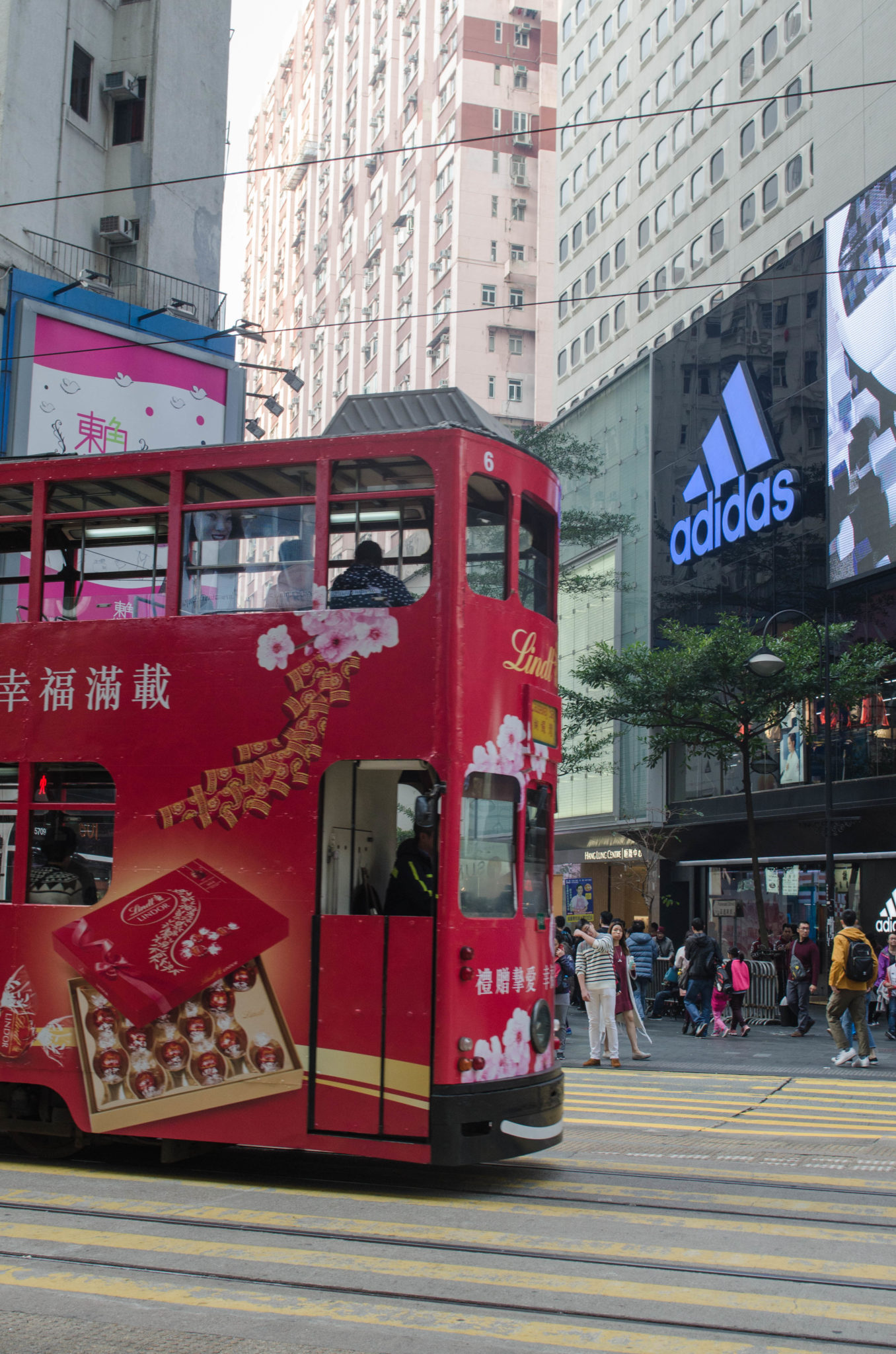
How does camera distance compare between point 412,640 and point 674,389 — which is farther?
point 674,389

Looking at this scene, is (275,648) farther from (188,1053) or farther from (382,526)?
(188,1053)

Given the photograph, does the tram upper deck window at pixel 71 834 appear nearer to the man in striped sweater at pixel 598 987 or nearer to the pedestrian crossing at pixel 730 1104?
the pedestrian crossing at pixel 730 1104

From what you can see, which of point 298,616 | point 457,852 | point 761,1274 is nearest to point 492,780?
point 457,852

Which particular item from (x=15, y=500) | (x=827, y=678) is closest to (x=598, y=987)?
(x=15, y=500)

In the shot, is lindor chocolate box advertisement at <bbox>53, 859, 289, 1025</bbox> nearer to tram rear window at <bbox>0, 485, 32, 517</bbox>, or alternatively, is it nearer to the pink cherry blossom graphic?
the pink cherry blossom graphic

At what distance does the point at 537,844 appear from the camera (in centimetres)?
867

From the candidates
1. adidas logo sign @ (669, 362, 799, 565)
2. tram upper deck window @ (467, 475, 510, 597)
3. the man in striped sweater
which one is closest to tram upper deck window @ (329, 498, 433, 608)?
tram upper deck window @ (467, 475, 510, 597)

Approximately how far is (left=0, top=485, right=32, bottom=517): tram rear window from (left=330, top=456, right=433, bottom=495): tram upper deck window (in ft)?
7.20

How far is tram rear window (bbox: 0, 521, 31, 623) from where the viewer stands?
356 inches

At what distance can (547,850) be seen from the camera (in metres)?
8.88

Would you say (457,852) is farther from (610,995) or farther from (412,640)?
(610,995)

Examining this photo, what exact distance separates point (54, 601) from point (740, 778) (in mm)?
27605

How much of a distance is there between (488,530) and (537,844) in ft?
6.61

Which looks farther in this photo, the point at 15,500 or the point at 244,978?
the point at 15,500
